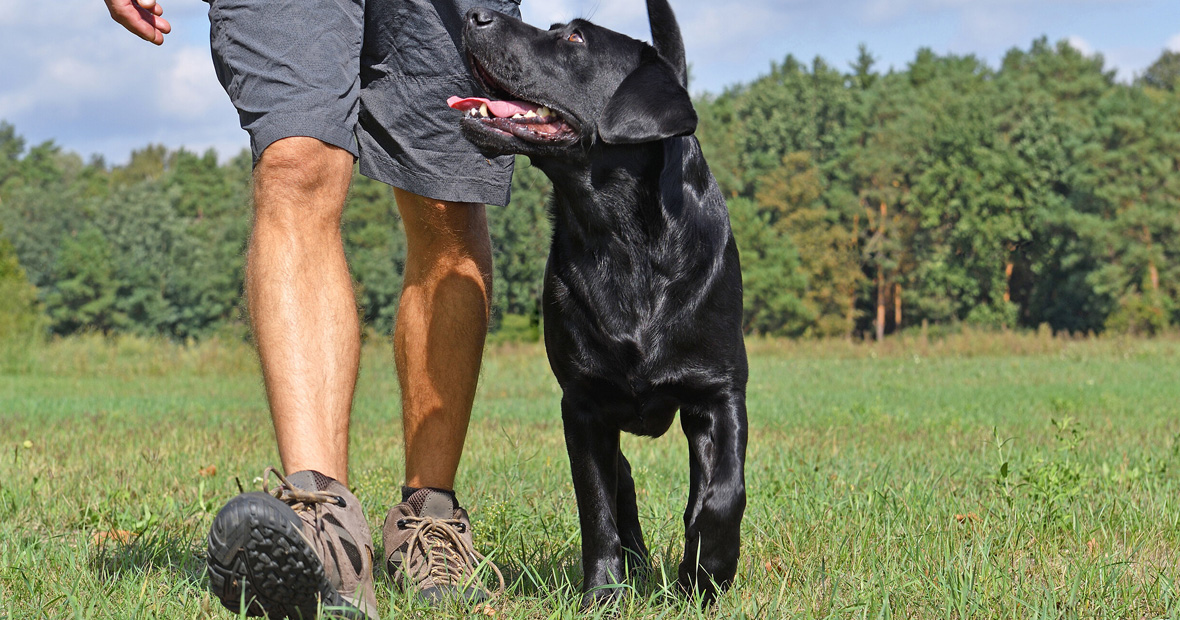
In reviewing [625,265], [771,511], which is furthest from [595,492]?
[771,511]

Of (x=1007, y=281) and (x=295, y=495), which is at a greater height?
(x=1007, y=281)

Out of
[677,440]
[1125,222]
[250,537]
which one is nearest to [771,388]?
[677,440]

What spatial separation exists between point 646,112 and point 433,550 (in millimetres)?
1352

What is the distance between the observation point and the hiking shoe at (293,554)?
78.5 inches

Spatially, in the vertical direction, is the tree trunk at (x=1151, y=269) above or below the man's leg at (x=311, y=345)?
above

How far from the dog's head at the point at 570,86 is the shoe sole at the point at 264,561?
118cm

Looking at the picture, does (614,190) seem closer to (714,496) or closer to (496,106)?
(496,106)

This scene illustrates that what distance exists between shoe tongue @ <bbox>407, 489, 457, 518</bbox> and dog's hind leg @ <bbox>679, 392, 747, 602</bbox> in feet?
2.52

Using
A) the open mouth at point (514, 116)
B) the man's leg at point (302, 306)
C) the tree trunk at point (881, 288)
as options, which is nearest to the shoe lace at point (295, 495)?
the man's leg at point (302, 306)

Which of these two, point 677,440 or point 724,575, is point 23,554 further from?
point 677,440

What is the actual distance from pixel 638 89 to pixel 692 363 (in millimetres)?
761

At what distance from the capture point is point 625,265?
276 cm

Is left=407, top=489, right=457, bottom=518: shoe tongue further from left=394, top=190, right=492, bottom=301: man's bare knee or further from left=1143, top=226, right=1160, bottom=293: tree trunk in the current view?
left=1143, top=226, right=1160, bottom=293: tree trunk

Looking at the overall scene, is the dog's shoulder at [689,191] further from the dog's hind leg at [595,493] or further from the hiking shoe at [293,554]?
the hiking shoe at [293,554]
